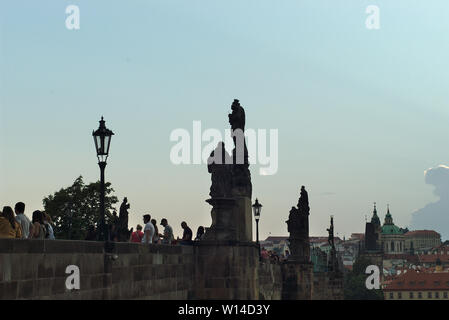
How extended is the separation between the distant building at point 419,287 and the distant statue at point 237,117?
126 m

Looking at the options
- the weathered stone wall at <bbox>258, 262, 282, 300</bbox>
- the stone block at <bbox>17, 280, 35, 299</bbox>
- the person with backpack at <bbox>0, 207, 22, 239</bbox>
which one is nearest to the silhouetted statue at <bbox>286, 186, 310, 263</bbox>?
the weathered stone wall at <bbox>258, 262, 282, 300</bbox>

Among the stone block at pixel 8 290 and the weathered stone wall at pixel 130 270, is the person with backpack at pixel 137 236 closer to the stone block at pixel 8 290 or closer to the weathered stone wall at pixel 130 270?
the weathered stone wall at pixel 130 270

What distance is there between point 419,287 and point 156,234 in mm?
133699

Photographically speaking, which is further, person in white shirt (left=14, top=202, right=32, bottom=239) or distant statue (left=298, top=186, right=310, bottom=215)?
distant statue (left=298, top=186, right=310, bottom=215)

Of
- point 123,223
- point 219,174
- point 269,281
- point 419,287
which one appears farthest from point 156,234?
point 419,287

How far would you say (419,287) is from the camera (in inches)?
5635

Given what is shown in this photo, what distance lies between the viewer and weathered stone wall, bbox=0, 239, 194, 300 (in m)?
9.74

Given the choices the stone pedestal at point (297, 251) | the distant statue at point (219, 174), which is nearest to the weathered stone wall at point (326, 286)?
the stone pedestal at point (297, 251)

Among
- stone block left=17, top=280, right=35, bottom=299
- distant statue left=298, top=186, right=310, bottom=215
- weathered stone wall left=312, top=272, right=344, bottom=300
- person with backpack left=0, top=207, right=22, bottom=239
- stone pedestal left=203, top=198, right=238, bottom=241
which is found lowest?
weathered stone wall left=312, top=272, right=344, bottom=300

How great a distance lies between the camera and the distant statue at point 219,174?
18047mm

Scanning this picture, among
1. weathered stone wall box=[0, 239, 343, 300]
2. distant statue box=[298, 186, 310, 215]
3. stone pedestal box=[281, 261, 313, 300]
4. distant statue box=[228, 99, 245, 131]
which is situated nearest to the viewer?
weathered stone wall box=[0, 239, 343, 300]

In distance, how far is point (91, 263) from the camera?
39.2ft

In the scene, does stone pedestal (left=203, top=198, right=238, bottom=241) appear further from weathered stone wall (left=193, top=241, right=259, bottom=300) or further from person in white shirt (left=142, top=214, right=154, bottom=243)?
person in white shirt (left=142, top=214, right=154, bottom=243)

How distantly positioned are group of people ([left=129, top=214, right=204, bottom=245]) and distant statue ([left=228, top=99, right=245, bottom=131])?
10.2ft
